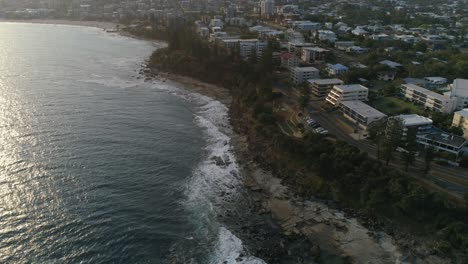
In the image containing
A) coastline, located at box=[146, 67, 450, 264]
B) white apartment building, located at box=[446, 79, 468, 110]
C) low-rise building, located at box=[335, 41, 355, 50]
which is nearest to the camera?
coastline, located at box=[146, 67, 450, 264]

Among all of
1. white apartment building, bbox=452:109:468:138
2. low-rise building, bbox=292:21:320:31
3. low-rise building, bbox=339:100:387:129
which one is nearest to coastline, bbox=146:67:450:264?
low-rise building, bbox=339:100:387:129

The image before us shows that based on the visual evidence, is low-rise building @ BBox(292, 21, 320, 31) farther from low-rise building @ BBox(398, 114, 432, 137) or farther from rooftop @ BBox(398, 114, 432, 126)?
low-rise building @ BBox(398, 114, 432, 137)

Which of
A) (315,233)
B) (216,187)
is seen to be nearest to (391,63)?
(216,187)

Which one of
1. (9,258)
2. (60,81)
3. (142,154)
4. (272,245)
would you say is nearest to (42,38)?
(60,81)

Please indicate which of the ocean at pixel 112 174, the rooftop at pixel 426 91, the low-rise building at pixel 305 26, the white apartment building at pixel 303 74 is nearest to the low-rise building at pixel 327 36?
the low-rise building at pixel 305 26

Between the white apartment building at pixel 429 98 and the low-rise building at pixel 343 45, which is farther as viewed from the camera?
the low-rise building at pixel 343 45

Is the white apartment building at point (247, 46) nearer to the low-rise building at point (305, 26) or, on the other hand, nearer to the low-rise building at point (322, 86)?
the low-rise building at point (322, 86)
